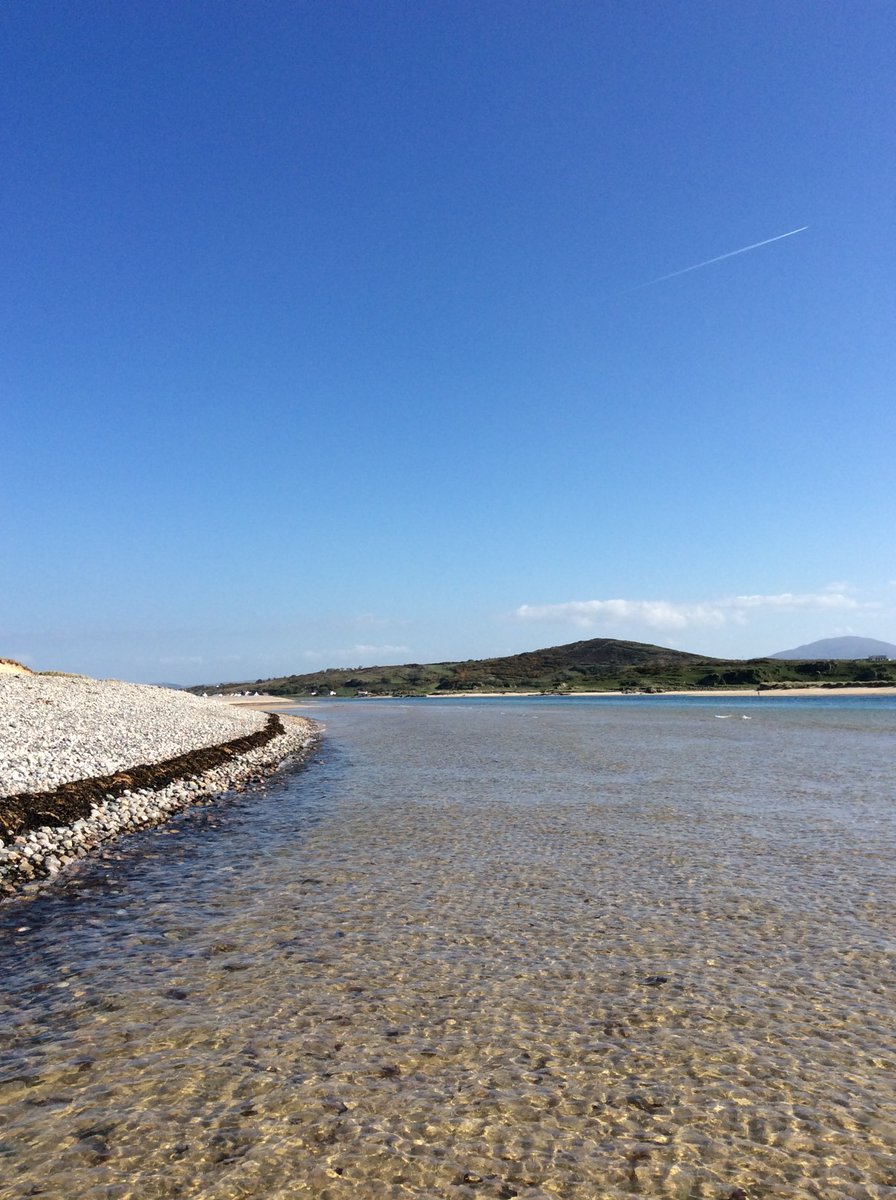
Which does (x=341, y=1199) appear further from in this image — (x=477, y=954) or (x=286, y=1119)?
(x=477, y=954)

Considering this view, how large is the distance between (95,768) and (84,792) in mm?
4144

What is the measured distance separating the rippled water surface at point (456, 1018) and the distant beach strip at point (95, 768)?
51.7 inches

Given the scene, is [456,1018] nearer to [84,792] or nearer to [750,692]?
[84,792]

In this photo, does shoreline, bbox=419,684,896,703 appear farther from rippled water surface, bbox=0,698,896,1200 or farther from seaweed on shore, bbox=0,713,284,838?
rippled water surface, bbox=0,698,896,1200

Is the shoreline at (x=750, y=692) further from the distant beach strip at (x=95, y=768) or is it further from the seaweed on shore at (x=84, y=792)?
the seaweed on shore at (x=84, y=792)

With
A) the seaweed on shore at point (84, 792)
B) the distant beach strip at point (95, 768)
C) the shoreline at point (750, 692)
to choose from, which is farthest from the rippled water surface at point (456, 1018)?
the shoreline at point (750, 692)

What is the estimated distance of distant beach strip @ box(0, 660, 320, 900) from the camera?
56.8 ft

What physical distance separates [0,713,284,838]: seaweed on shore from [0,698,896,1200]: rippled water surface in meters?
2.30

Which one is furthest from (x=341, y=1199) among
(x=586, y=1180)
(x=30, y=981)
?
(x=30, y=981)

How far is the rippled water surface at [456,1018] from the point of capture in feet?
20.4

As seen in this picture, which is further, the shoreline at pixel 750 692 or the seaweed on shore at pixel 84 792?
the shoreline at pixel 750 692

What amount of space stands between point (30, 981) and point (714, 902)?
11.3 m

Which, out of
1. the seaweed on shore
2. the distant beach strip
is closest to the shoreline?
the distant beach strip

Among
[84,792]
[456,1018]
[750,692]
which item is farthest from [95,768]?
[750,692]
